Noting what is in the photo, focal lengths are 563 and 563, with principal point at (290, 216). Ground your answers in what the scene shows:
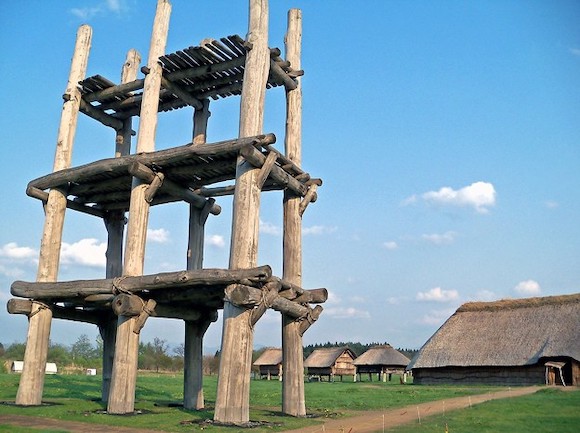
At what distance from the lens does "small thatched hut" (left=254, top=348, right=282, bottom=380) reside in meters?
57.9

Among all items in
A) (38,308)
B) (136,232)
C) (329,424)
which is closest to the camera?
(329,424)

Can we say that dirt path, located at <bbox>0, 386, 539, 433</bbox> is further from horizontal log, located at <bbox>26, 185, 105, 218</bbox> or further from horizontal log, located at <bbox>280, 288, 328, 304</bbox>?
horizontal log, located at <bbox>26, 185, 105, 218</bbox>

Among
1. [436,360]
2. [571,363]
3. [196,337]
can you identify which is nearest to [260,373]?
[436,360]

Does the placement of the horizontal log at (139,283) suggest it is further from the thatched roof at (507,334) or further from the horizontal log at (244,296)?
the thatched roof at (507,334)

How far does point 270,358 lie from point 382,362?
12259mm

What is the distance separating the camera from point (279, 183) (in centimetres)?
1698

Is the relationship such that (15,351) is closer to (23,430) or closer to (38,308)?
(38,308)

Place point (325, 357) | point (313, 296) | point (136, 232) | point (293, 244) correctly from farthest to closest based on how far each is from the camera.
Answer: point (325, 357) < point (293, 244) < point (313, 296) < point (136, 232)

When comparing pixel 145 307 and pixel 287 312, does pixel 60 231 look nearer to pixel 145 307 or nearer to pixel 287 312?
pixel 145 307

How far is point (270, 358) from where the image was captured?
59500 millimetres

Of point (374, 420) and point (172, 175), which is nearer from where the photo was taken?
point (374, 420)

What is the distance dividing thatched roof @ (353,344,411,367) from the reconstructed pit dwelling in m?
38.3

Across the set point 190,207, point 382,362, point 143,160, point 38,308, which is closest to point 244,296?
point 143,160

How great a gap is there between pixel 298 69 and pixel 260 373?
155 ft
